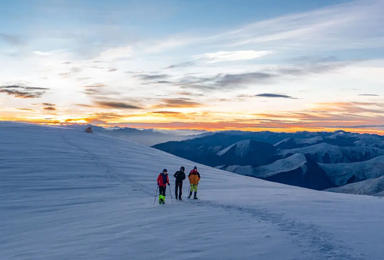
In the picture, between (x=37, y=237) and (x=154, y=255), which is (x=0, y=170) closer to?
(x=37, y=237)

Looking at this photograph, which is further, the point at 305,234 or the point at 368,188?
the point at 368,188

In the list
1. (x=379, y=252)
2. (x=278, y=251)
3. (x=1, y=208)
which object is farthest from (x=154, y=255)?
(x=1, y=208)

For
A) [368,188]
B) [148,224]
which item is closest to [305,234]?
[148,224]

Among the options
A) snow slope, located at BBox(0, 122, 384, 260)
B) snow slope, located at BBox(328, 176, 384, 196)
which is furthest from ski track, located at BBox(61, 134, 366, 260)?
snow slope, located at BBox(328, 176, 384, 196)

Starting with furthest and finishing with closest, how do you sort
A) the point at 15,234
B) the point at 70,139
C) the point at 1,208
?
the point at 70,139 < the point at 1,208 < the point at 15,234

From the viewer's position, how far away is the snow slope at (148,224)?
8609 millimetres

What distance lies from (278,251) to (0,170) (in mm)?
22443

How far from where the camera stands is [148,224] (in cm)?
1184

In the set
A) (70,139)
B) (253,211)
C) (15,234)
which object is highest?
(70,139)

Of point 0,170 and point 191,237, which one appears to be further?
point 0,170

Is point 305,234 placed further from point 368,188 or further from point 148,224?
point 368,188

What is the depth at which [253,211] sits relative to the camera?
541 inches

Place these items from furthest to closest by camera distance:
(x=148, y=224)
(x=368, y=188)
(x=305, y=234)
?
(x=368, y=188)
(x=148, y=224)
(x=305, y=234)

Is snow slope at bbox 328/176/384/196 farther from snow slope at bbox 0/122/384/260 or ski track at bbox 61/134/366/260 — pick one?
ski track at bbox 61/134/366/260
